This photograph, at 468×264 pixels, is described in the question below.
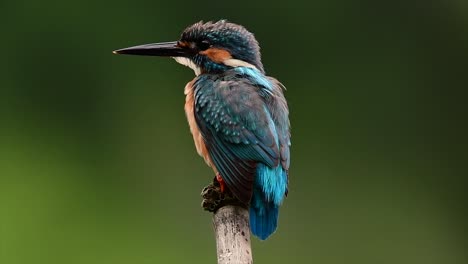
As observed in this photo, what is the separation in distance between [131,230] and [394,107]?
2.30 meters

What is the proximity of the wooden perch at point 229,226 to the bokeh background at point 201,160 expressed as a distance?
10.9 feet

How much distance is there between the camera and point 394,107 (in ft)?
30.2

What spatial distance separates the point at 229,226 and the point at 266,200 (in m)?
0.40

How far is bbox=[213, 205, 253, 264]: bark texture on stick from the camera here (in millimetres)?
3801

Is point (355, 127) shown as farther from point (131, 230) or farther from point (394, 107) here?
point (131, 230)

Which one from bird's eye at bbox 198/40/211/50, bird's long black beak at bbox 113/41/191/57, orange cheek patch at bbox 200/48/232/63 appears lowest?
orange cheek patch at bbox 200/48/232/63

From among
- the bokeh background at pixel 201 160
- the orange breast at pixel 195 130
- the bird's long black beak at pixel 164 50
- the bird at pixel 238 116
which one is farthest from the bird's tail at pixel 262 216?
the bokeh background at pixel 201 160

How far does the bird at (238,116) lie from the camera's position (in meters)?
4.43

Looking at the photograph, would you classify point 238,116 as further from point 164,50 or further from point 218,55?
point 164,50

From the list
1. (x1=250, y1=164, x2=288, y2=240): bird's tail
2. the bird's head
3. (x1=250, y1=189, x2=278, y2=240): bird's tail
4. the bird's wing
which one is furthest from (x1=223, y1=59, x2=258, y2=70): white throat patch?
(x1=250, y1=189, x2=278, y2=240): bird's tail

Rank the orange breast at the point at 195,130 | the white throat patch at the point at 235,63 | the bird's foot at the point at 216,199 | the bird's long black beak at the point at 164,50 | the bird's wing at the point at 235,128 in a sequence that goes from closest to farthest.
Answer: the bird's foot at the point at 216,199 → the bird's wing at the point at 235,128 → the orange breast at the point at 195,130 → the white throat patch at the point at 235,63 → the bird's long black beak at the point at 164,50

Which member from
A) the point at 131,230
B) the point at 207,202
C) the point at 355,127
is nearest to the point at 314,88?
the point at 355,127

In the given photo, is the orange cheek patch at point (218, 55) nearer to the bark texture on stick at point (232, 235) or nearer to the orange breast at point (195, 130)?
the orange breast at point (195, 130)

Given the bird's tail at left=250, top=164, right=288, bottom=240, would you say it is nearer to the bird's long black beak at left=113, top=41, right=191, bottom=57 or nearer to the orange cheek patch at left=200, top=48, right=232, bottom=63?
the orange cheek patch at left=200, top=48, right=232, bottom=63
